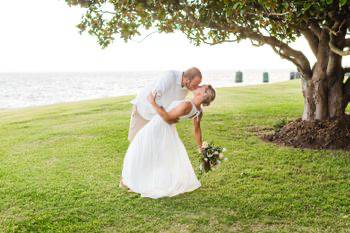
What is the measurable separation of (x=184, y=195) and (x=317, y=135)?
220 inches

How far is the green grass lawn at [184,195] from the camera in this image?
7543 mm

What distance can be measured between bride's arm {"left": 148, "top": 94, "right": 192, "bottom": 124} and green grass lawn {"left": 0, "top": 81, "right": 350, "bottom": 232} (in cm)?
154

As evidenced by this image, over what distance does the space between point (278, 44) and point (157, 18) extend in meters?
3.85

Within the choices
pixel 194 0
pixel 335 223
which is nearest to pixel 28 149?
pixel 194 0

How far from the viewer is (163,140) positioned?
8.37 metres

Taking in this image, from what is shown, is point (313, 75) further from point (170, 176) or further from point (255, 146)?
point (170, 176)

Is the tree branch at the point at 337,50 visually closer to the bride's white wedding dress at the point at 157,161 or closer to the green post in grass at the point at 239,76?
the bride's white wedding dress at the point at 157,161

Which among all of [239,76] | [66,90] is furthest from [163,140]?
[66,90]

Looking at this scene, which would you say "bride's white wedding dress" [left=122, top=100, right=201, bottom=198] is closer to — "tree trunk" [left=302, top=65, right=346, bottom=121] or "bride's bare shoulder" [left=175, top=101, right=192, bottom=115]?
"bride's bare shoulder" [left=175, top=101, right=192, bottom=115]

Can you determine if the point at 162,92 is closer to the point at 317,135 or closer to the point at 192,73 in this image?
the point at 192,73

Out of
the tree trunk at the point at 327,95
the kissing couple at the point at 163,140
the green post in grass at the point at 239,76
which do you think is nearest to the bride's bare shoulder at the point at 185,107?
the kissing couple at the point at 163,140

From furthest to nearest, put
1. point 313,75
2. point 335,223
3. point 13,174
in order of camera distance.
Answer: point 313,75 < point 13,174 < point 335,223

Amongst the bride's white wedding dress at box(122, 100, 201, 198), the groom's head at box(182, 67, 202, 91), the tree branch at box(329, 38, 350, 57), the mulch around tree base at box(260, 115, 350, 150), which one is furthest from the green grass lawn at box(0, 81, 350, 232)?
the tree branch at box(329, 38, 350, 57)

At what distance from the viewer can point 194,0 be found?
12.4 meters
